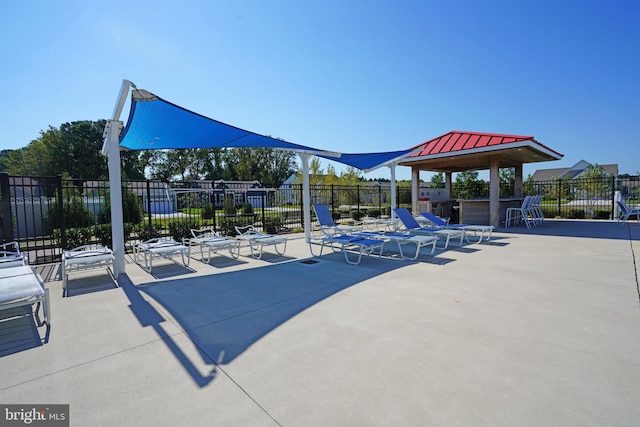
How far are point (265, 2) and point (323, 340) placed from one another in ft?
25.5

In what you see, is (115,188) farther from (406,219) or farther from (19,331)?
(406,219)

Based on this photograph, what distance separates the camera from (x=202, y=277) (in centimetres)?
539

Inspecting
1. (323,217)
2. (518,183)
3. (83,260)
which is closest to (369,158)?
(323,217)

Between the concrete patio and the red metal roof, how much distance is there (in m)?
6.76

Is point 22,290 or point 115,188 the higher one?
point 115,188

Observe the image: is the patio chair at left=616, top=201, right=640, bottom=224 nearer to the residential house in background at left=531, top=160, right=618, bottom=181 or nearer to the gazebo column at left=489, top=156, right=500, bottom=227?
the gazebo column at left=489, top=156, right=500, bottom=227

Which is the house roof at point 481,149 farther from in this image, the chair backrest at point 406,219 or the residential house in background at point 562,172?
the residential house in background at point 562,172

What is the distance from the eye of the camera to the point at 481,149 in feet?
36.2

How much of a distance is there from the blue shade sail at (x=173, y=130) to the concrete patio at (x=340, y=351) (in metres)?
2.81

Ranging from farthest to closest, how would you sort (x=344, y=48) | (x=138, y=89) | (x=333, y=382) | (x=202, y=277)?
(x=344, y=48), (x=202, y=277), (x=138, y=89), (x=333, y=382)

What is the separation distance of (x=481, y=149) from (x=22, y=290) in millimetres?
12372

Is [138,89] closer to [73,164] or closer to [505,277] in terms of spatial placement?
[505,277]

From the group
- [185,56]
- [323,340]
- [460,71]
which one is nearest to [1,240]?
[185,56]

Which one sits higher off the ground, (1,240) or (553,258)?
(1,240)
